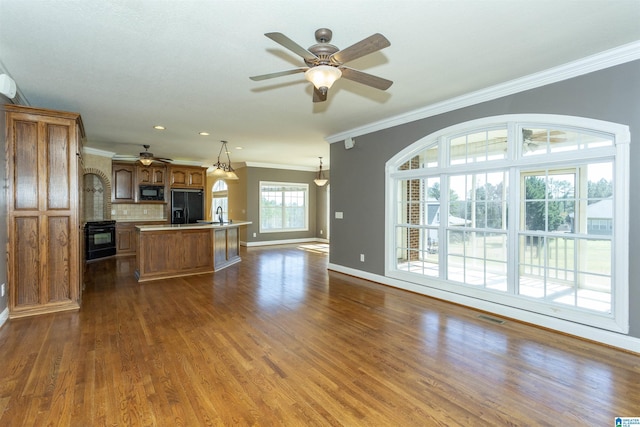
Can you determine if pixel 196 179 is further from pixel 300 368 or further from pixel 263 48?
pixel 300 368

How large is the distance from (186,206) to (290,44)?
7.95 metres

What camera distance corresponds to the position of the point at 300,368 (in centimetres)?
251

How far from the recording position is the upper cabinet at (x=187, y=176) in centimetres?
887

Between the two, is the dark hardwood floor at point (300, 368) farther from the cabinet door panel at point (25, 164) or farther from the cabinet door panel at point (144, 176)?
the cabinet door panel at point (144, 176)

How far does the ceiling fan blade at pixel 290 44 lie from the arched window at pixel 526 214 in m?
2.66

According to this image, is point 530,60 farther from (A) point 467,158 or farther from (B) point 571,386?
(B) point 571,386

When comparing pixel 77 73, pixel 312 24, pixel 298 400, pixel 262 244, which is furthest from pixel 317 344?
pixel 262 244

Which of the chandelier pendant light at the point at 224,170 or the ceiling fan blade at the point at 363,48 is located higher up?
the ceiling fan blade at the point at 363,48

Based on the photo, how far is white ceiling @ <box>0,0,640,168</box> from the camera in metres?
2.24

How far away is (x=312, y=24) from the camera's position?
2416 millimetres

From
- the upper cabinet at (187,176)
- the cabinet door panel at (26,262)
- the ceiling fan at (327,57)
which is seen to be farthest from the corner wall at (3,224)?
the upper cabinet at (187,176)

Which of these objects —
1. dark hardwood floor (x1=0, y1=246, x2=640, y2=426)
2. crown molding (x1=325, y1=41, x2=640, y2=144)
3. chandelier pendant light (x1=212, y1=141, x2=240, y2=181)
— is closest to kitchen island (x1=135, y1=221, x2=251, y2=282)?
chandelier pendant light (x1=212, y1=141, x2=240, y2=181)

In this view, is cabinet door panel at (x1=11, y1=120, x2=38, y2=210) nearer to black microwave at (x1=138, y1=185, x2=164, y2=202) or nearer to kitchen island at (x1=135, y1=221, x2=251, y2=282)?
kitchen island at (x1=135, y1=221, x2=251, y2=282)

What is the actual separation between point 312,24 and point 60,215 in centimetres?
378
